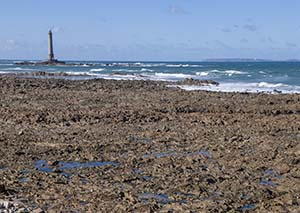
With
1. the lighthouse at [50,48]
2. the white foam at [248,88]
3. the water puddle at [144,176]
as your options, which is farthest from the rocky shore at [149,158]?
the lighthouse at [50,48]

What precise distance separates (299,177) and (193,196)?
2.34m

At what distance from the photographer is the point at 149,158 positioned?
11180mm

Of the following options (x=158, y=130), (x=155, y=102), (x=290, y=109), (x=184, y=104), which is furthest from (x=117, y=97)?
(x=158, y=130)

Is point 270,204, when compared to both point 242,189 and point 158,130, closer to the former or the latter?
point 242,189

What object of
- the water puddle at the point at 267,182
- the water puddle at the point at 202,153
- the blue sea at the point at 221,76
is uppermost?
the water puddle at the point at 202,153

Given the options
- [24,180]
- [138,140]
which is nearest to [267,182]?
[24,180]

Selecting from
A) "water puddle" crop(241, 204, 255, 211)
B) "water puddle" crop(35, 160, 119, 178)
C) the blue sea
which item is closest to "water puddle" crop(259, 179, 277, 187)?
"water puddle" crop(241, 204, 255, 211)

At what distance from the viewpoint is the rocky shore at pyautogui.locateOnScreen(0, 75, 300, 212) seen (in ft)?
26.8

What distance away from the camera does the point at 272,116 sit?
1830 cm

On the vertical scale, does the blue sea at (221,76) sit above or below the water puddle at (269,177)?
below

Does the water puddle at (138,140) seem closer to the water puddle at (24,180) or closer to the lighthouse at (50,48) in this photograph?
the water puddle at (24,180)

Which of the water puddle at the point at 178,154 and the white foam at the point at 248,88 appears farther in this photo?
the white foam at the point at 248,88

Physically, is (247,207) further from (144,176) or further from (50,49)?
(50,49)

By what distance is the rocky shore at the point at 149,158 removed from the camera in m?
8.16
